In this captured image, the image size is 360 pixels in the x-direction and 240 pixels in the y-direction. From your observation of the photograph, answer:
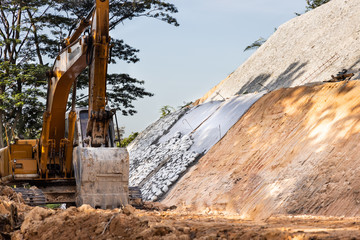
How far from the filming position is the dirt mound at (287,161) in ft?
41.0

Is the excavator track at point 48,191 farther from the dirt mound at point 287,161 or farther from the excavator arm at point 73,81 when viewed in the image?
the dirt mound at point 287,161

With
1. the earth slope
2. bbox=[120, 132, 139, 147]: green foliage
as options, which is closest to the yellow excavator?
the earth slope

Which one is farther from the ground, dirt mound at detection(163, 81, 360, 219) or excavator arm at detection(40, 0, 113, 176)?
excavator arm at detection(40, 0, 113, 176)

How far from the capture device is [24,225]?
8836 mm

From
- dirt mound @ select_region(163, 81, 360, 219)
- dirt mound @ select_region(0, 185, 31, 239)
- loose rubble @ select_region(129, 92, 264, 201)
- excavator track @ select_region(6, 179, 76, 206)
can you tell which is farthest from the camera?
loose rubble @ select_region(129, 92, 264, 201)

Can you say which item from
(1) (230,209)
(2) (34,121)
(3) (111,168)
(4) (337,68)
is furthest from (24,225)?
(2) (34,121)

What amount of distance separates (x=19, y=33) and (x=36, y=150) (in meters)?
Answer: 17.7

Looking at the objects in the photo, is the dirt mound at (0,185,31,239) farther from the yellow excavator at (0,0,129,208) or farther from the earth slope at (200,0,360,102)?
the earth slope at (200,0,360,102)

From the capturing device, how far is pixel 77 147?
Result: 11.4 metres

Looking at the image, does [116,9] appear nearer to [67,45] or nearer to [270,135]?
[270,135]

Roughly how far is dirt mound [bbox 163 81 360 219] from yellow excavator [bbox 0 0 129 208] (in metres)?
3.66

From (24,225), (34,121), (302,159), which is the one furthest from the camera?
(34,121)

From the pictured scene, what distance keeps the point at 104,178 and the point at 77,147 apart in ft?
2.96

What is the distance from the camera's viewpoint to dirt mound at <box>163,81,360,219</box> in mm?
12500
